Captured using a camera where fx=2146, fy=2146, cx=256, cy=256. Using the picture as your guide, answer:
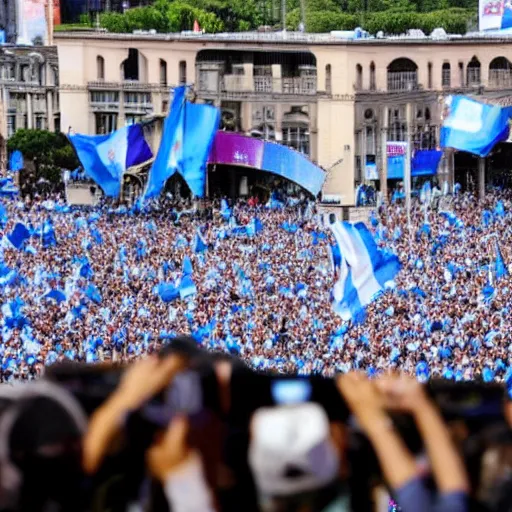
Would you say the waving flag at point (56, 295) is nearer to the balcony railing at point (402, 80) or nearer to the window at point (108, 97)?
the balcony railing at point (402, 80)

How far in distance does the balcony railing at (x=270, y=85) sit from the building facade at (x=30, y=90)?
8.31 meters

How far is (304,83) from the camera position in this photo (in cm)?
7438

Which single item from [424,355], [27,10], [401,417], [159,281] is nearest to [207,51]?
[27,10]

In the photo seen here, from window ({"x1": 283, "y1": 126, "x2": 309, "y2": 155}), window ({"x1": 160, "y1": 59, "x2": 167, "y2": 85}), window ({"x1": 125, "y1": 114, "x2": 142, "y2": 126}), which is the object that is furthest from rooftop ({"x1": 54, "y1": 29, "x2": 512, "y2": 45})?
window ({"x1": 283, "y1": 126, "x2": 309, "y2": 155})

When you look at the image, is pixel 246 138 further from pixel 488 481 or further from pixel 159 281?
pixel 488 481

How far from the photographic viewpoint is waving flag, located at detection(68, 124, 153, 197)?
6119cm

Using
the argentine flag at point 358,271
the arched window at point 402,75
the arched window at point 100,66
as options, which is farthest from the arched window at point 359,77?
the argentine flag at point 358,271

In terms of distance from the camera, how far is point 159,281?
41.8 m

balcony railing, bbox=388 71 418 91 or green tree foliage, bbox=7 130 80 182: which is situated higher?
balcony railing, bbox=388 71 418 91

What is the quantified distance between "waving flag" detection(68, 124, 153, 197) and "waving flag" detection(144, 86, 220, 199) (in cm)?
285

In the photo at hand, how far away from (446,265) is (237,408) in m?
35.2

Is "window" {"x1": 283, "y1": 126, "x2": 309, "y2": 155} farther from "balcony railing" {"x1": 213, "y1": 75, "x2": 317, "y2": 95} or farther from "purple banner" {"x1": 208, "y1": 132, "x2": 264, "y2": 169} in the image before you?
"purple banner" {"x1": 208, "y1": 132, "x2": 264, "y2": 169}

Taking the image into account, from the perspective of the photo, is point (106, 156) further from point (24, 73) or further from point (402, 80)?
point (24, 73)

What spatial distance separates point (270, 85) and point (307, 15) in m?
29.6
